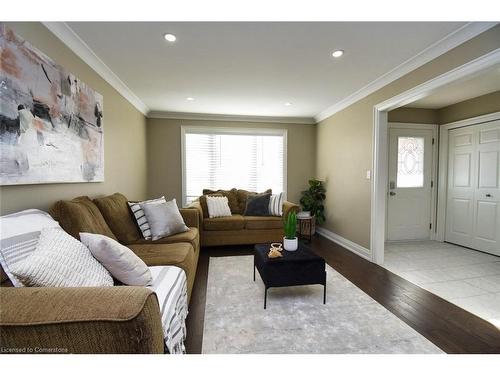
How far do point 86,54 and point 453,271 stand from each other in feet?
15.1

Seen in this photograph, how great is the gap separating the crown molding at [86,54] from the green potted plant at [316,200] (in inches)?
138

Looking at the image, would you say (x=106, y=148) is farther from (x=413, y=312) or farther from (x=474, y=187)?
(x=474, y=187)

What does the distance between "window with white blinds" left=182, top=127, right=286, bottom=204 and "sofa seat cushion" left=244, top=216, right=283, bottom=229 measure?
132 centimetres

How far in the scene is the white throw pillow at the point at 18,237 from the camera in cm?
102

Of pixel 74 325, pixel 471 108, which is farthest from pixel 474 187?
pixel 74 325

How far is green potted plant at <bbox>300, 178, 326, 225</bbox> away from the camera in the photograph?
4438mm

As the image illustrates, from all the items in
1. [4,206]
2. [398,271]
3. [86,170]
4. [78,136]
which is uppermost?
[78,136]

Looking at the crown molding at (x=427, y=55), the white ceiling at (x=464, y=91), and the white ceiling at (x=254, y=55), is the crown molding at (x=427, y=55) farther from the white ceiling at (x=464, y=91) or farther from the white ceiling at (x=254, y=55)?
the white ceiling at (x=464, y=91)

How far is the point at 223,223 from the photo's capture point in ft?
11.4

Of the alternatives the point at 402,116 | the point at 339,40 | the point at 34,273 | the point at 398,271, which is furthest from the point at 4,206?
the point at 402,116
